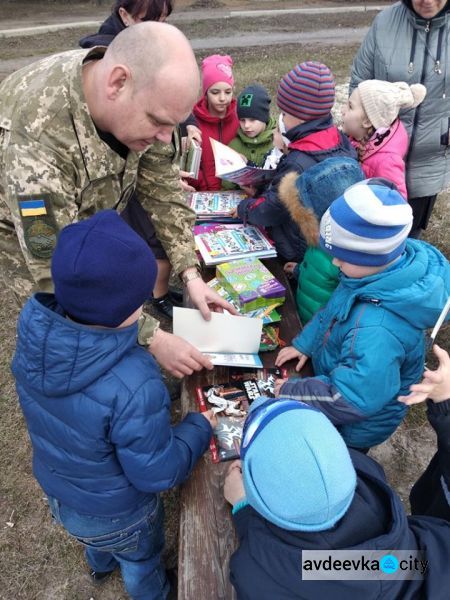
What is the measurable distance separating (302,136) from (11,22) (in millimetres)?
20781

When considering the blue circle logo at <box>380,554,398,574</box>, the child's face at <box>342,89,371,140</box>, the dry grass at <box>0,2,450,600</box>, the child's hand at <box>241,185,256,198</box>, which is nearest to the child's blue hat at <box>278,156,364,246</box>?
the child's hand at <box>241,185,256,198</box>

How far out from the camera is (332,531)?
111cm

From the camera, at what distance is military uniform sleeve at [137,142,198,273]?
7.71 ft

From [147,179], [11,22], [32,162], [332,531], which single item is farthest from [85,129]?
[11,22]

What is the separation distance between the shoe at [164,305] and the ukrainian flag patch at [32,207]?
218 cm

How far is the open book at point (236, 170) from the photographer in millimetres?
2695

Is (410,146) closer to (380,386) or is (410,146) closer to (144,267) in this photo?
(380,386)

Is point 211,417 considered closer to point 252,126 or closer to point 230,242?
point 230,242

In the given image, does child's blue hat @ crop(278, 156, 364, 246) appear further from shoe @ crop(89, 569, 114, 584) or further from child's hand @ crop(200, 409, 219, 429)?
shoe @ crop(89, 569, 114, 584)

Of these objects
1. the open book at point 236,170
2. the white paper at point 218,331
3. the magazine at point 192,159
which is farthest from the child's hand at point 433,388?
the magazine at point 192,159

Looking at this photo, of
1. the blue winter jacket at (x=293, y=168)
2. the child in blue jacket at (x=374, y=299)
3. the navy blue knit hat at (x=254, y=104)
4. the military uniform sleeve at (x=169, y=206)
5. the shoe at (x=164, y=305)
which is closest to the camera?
the child in blue jacket at (x=374, y=299)

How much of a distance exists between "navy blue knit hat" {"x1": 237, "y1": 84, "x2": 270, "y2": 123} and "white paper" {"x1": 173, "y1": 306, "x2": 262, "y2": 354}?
6.24 ft

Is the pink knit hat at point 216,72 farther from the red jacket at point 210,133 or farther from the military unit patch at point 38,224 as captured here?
the military unit patch at point 38,224

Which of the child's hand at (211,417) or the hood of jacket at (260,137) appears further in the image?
the hood of jacket at (260,137)
